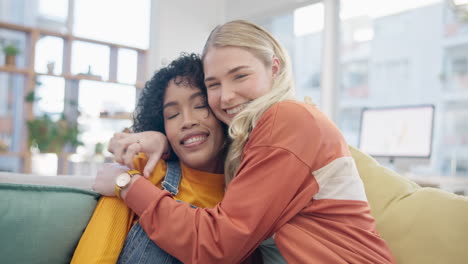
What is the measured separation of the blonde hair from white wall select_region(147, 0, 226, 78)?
3.83 meters

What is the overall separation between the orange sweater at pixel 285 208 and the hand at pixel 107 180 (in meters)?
0.12

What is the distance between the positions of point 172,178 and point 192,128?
0.54 feet

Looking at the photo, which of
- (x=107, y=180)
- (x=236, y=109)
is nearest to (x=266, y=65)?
(x=236, y=109)

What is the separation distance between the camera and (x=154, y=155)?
1.18 m

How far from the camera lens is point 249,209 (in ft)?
2.97

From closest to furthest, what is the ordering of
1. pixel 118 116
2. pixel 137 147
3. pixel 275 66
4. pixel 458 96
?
1. pixel 137 147
2. pixel 275 66
3. pixel 458 96
4. pixel 118 116

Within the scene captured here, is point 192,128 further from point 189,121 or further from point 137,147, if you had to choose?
point 137,147

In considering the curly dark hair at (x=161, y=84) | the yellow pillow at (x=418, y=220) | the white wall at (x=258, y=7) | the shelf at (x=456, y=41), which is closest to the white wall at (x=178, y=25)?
the white wall at (x=258, y=7)

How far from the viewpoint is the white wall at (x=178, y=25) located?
5.05 metres

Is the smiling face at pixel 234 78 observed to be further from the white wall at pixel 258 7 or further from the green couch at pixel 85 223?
the white wall at pixel 258 7

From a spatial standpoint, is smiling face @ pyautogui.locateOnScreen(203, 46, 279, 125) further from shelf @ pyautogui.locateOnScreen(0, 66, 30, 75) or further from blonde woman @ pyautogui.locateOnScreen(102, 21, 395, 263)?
shelf @ pyautogui.locateOnScreen(0, 66, 30, 75)

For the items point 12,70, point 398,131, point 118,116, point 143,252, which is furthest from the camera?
point 118,116

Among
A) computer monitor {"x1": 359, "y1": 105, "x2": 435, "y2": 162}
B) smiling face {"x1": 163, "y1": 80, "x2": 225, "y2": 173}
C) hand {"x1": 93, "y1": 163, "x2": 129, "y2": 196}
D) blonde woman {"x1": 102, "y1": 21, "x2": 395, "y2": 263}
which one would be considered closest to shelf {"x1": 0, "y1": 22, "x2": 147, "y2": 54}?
computer monitor {"x1": 359, "y1": 105, "x2": 435, "y2": 162}

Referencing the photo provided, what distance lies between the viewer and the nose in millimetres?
1218
